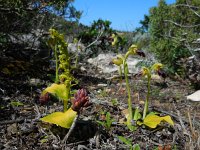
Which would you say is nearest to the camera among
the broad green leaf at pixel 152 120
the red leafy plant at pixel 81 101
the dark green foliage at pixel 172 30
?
the red leafy plant at pixel 81 101

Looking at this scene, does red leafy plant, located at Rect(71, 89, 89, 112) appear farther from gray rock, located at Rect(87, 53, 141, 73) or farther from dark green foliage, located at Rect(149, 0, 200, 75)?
gray rock, located at Rect(87, 53, 141, 73)

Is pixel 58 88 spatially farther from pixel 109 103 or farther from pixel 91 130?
pixel 109 103

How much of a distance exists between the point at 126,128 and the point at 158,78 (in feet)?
14.8

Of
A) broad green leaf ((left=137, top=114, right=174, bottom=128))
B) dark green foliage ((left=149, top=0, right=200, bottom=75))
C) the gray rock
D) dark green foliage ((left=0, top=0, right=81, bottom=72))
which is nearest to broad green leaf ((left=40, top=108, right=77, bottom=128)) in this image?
broad green leaf ((left=137, top=114, right=174, bottom=128))

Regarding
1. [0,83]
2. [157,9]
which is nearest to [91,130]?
[0,83]

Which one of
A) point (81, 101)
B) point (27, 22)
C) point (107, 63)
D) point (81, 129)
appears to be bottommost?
point (81, 129)

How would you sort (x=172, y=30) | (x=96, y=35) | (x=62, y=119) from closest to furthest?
1. (x=62, y=119)
2. (x=172, y=30)
3. (x=96, y=35)

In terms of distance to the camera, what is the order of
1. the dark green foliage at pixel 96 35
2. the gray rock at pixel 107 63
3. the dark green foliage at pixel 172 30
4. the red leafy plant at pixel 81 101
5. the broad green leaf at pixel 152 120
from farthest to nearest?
the dark green foliage at pixel 96 35 → the gray rock at pixel 107 63 → the dark green foliage at pixel 172 30 → the broad green leaf at pixel 152 120 → the red leafy plant at pixel 81 101

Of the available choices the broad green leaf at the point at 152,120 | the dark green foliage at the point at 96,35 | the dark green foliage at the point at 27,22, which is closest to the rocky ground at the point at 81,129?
the broad green leaf at the point at 152,120

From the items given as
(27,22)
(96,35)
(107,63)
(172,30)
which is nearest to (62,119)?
(27,22)

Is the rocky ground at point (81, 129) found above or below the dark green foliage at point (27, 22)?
below

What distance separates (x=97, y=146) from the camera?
3.08 m

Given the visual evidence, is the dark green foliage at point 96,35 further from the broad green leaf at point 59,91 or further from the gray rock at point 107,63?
the broad green leaf at point 59,91

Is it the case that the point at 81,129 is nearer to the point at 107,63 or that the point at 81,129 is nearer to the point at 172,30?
the point at 172,30
